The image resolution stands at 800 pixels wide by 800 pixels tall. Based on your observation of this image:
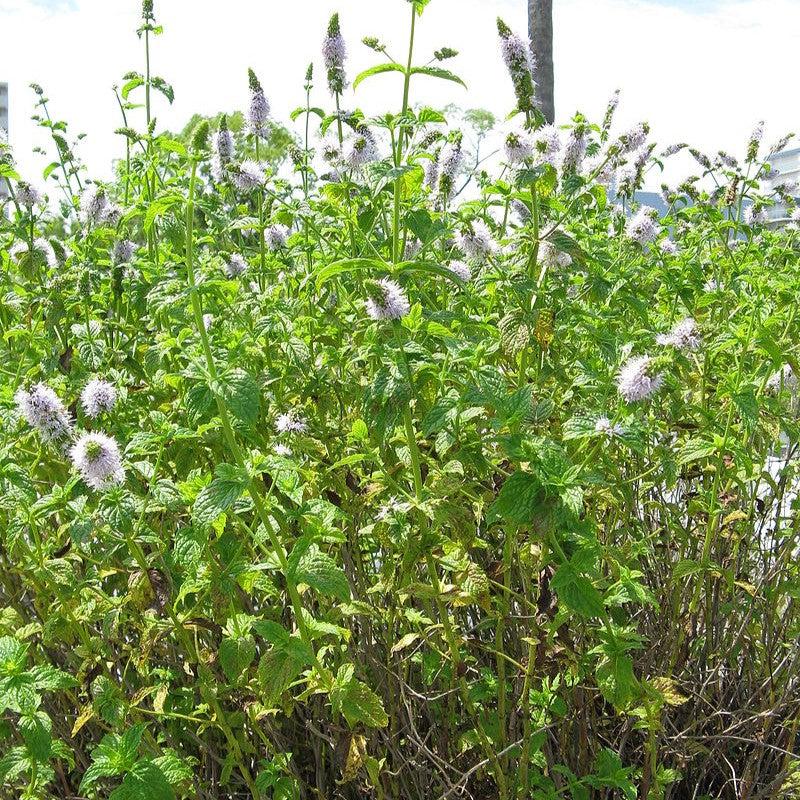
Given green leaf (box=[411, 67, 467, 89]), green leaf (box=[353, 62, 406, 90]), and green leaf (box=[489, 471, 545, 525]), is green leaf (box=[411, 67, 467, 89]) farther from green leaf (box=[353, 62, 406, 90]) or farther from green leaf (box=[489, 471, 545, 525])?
green leaf (box=[489, 471, 545, 525])

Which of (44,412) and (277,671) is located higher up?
(44,412)

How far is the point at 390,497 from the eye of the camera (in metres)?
2.43

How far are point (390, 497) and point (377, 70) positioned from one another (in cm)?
104

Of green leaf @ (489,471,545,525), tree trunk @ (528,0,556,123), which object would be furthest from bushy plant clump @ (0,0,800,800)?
tree trunk @ (528,0,556,123)

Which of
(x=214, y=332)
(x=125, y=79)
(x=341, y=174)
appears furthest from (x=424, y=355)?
(x=125, y=79)

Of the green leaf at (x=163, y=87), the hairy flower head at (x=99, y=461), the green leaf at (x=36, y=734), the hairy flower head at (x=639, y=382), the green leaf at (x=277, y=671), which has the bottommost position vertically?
the green leaf at (x=36, y=734)

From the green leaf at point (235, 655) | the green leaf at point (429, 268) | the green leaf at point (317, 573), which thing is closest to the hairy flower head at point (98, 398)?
the green leaf at point (235, 655)

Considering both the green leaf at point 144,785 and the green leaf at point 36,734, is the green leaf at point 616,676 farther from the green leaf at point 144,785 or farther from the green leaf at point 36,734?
the green leaf at point 36,734

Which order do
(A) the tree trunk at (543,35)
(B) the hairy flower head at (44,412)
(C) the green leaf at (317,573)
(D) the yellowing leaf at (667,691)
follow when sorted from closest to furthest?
(C) the green leaf at (317,573), (D) the yellowing leaf at (667,691), (B) the hairy flower head at (44,412), (A) the tree trunk at (543,35)

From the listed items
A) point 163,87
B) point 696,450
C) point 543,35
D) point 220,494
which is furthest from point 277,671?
point 543,35

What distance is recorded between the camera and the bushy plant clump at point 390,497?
2115 millimetres

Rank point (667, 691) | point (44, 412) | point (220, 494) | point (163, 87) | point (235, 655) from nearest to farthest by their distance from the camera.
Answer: point (220, 494)
point (235, 655)
point (667, 691)
point (44, 412)
point (163, 87)

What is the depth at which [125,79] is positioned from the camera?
11.7 ft

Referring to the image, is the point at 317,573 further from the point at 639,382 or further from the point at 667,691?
the point at 667,691
